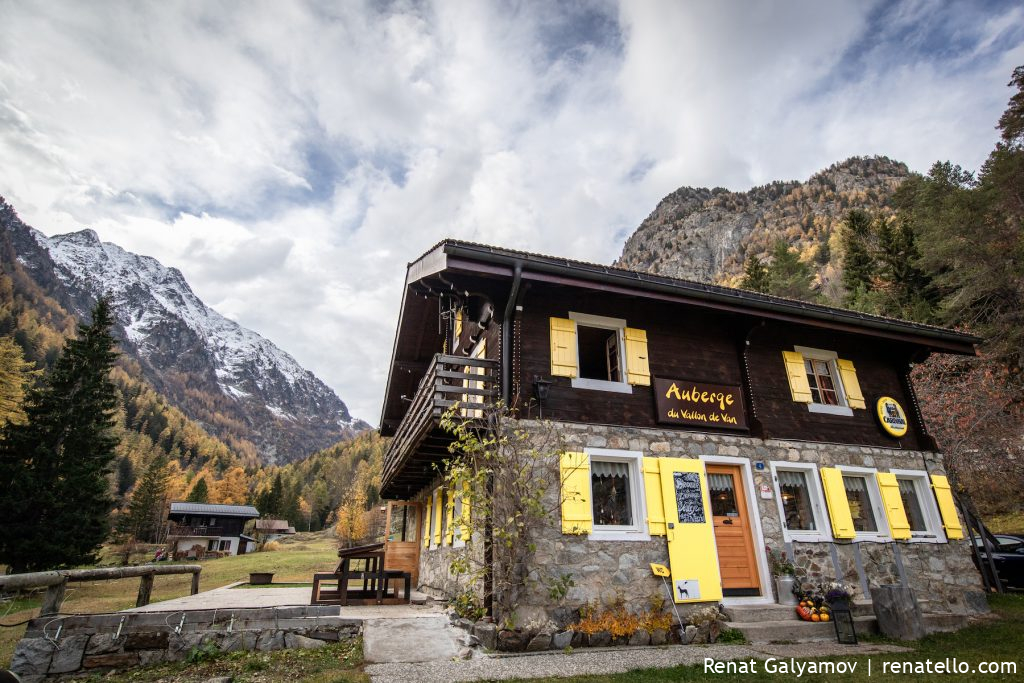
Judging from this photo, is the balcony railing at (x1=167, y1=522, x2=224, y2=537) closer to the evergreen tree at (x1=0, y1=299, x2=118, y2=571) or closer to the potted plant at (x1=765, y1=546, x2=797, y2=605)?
the evergreen tree at (x1=0, y1=299, x2=118, y2=571)

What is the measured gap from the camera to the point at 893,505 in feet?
34.9

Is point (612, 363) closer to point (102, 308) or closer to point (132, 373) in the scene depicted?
point (102, 308)

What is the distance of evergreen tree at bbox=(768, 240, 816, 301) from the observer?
41.1 metres

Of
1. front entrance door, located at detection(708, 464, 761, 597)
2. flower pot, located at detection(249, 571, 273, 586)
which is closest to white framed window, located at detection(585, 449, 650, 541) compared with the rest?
front entrance door, located at detection(708, 464, 761, 597)

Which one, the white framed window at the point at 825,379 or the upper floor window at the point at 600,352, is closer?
the upper floor window at the point at 600,352

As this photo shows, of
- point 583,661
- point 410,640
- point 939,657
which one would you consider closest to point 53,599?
point 410,640

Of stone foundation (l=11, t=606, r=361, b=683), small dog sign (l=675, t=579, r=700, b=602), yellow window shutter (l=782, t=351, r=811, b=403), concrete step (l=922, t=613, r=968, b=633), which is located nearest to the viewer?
stone foundation (l=11, t=606, r=361, b=683)

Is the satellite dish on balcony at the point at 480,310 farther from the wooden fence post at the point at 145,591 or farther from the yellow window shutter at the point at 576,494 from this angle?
the wooden fence post at the point at 145,591

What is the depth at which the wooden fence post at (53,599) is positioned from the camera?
20.4ft

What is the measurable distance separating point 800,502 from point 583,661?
6244 millimetres

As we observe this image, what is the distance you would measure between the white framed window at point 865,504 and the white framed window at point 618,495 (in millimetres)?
4821

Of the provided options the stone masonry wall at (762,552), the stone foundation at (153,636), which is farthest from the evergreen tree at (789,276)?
the stone foundation at (153,636)

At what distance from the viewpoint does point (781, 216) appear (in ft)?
346

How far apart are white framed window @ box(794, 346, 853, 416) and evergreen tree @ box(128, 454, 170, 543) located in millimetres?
54644
